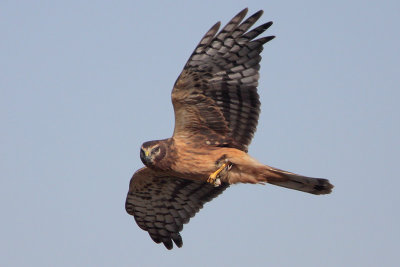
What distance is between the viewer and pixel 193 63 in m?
11.7

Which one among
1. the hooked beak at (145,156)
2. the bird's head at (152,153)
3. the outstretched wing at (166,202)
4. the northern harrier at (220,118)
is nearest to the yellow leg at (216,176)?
the northern harrier at (220,118)

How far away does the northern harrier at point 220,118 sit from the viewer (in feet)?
38.8

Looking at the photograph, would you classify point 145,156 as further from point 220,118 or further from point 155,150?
point 220,118

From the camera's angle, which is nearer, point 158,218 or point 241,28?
point 241,28

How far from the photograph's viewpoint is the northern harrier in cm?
1184

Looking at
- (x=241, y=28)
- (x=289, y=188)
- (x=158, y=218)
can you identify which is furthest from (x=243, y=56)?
(x=158, y=218)

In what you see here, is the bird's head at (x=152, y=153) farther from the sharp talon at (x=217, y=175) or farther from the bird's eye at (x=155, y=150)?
the sharp talon at (x=217, y=175)

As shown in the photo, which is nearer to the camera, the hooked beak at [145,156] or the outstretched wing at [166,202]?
the hooked beak at [145,156]

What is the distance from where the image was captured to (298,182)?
1192 centimetres

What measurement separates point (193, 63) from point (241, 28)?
0.88m

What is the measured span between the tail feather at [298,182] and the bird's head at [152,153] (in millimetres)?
1581

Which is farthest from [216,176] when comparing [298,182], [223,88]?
[223,88]

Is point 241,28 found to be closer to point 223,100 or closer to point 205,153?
point 223,100

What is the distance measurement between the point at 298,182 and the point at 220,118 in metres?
1.55
